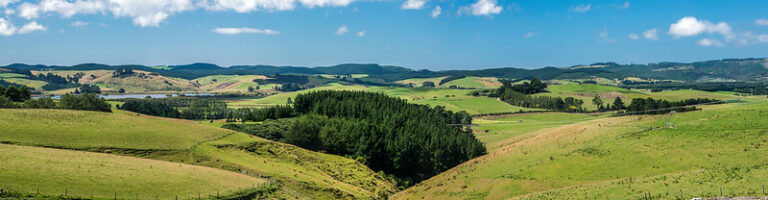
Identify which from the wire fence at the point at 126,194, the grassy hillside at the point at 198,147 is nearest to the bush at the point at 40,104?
the grassy hillside at the point at 198,147

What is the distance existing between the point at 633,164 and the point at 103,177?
60.9 metres

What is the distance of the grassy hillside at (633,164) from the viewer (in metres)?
46.7

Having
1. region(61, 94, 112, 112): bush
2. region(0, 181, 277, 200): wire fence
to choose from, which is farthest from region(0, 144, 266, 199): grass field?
region(61, 94, 112, 112): bush

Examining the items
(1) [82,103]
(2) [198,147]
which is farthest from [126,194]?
(1) [82,103]

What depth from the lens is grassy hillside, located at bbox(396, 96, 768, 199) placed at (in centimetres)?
4671

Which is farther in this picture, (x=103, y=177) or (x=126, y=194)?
(x=103, y=177)

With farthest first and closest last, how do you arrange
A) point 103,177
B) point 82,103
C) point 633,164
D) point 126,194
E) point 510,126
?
point 510,126, point 82,103, point 633,164, point 103,177, point 126,194

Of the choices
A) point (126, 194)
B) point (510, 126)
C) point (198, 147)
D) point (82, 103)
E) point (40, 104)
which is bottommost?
point (510, 126)

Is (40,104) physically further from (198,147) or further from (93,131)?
(198,147)

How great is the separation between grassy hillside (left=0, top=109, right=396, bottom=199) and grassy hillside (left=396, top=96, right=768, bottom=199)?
41.5ft

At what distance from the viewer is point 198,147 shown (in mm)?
76875

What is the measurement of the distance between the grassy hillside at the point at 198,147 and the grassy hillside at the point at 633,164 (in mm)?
12641

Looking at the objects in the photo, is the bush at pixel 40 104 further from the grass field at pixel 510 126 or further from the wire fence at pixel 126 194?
the grass field at pixel 510 126

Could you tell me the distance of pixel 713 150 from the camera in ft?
203
